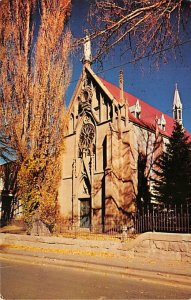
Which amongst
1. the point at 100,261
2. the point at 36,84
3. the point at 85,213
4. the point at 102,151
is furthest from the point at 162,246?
the point at 85,213

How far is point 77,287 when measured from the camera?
6.76 metres

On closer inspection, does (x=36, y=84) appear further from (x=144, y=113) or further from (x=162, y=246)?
(x=144, y=113)

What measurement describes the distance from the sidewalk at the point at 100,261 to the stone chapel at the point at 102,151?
388 inches

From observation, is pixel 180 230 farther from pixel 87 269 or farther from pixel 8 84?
pixel 8 84

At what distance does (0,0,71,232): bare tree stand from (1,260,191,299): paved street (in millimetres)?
9840

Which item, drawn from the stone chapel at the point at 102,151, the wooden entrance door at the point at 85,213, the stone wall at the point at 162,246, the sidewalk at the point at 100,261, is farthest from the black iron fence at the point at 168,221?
the wooden entrance door at the point at 85,213

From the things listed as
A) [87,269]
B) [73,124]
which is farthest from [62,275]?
[73,124]

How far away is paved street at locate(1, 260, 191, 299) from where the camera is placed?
6.01 meters

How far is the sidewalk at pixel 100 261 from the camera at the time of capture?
26.7 ft

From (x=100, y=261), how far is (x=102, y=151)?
17.1 metres

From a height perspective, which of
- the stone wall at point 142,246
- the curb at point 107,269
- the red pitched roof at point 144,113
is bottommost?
the curb at point 107,269

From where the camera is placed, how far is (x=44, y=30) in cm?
1966

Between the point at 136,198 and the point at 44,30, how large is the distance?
14046 mm

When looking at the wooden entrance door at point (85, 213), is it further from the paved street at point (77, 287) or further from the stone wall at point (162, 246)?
the paved street at point (77, 287)
